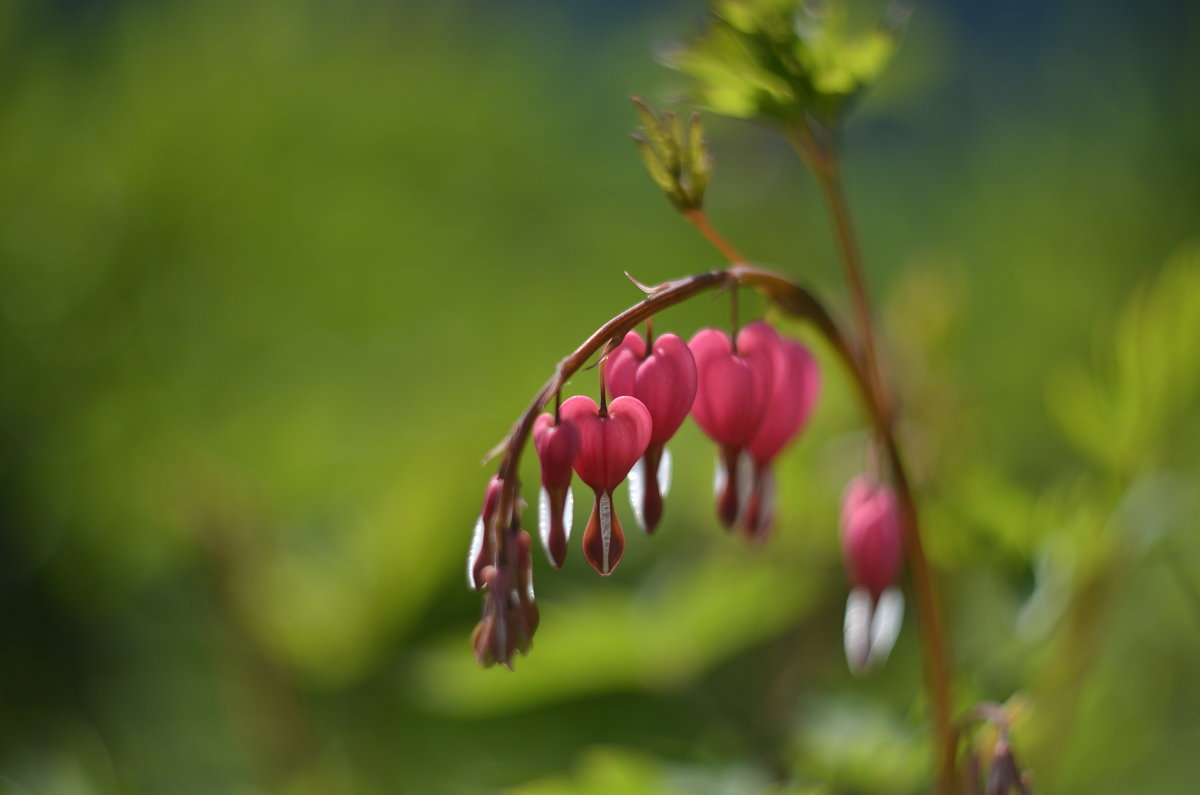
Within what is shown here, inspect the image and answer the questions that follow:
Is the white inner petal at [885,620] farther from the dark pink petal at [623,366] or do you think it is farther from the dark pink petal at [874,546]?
the dark pink petal at [623,366]

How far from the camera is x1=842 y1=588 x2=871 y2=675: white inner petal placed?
65cm

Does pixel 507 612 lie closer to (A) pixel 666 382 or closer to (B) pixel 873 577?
(A) pixel 666 382

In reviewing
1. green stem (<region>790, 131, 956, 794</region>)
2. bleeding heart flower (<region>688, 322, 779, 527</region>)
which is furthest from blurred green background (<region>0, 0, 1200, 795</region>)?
bleeding heart flower (<region>688, 322, 779, 527</region>)

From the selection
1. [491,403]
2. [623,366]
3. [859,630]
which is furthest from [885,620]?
[491,403]

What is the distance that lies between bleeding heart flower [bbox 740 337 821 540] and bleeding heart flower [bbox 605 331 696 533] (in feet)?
0.27

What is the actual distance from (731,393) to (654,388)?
6cm

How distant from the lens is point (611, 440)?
501 mm

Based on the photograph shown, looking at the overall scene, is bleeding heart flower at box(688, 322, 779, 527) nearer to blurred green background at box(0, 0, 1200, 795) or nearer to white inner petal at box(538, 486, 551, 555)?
white inner petal at box(538, 486, 551, 555)

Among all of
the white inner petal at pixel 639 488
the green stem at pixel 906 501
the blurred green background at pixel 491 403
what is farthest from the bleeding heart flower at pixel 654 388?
the blurred green background at pixel 491 403

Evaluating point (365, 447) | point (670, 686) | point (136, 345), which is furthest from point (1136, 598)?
point (136, 345)

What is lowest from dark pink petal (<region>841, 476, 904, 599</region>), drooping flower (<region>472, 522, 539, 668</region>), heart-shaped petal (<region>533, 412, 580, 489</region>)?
dark pink petal (<region>841, 476, 904, 599</region>)

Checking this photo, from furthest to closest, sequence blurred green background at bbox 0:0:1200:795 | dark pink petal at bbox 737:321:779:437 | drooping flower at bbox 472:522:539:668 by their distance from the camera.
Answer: blurred green background at bbox 0:0:1200:795, dark pink petal at bbox 737:321:779:437, drooping flower at bbox 472:522:539:668

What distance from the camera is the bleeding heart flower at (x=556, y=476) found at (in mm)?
487

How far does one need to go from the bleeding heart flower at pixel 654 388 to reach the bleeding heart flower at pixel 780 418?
3.3 inches
